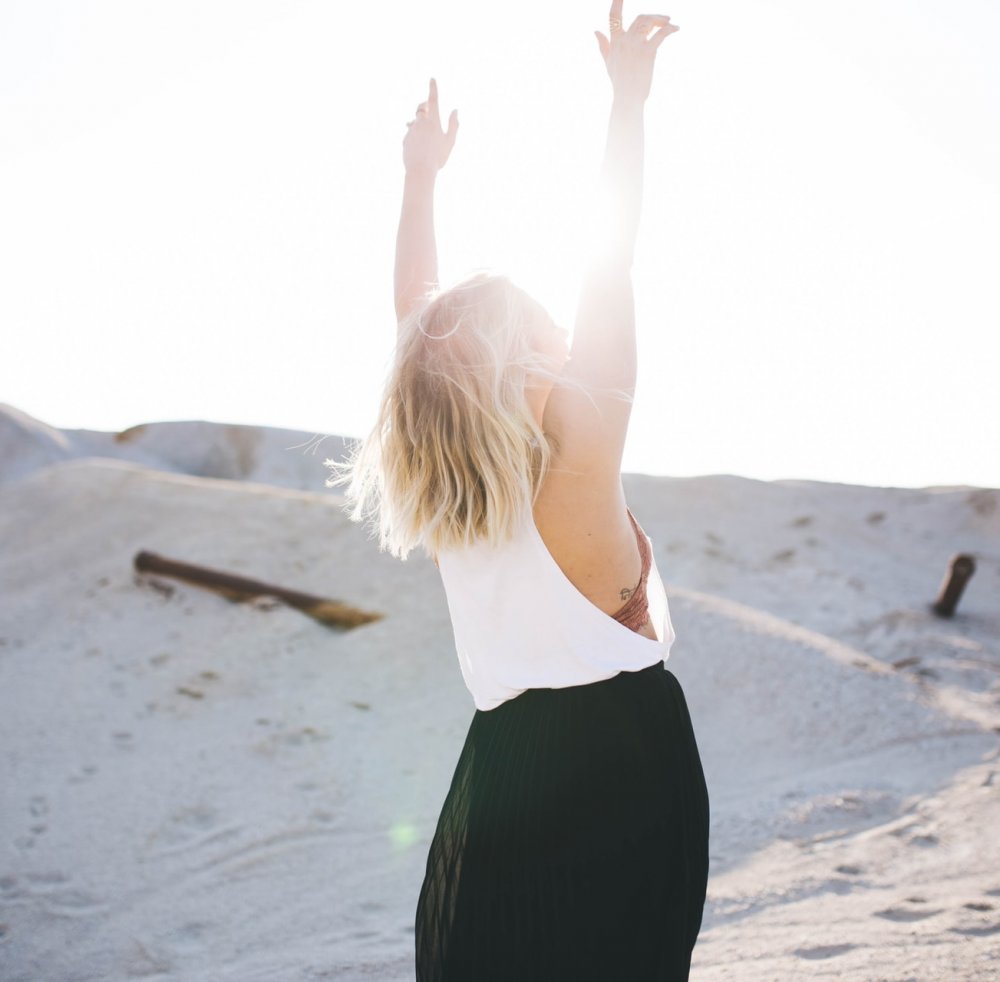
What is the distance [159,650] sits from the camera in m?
7.14

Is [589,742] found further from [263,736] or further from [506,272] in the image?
[263,736]

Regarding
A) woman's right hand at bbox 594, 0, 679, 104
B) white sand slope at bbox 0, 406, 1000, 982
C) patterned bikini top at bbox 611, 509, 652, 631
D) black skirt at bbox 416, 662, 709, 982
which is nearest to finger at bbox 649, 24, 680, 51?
woman's right hand at bbox 594, 0, 679, 104

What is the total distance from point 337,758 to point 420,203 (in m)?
4.26

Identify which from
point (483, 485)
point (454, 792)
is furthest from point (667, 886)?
point (483, 485)

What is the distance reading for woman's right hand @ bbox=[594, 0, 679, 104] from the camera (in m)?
1.50

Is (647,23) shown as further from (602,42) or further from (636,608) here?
(636,608)

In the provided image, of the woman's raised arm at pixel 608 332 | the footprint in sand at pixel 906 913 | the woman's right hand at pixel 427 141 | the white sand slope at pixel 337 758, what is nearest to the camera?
the woman's raised arm at pixel 608 332

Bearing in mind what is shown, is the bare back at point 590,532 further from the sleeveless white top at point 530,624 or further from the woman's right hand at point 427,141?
the woman's right hand at point 427,141

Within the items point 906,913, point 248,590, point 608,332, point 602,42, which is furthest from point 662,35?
point 248,590

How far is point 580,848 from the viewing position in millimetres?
1526

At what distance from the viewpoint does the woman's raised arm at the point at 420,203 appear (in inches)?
78.6

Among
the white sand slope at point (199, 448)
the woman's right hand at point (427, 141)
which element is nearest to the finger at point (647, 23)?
the woman's right hand at point (427, 141)

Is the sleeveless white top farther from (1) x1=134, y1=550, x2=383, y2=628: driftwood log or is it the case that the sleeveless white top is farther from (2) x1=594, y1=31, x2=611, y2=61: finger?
(1) x1=134, y1=550, x2=383, y2=628: driftwood log

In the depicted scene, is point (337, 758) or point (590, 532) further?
point (337, 758)
